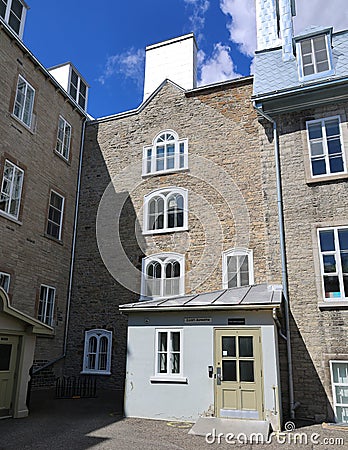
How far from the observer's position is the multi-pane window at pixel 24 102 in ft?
47.5

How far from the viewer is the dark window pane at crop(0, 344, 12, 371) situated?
9656mm

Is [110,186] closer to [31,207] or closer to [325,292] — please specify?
[31,207]

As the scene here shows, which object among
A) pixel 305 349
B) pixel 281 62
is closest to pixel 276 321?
pixel 305 349

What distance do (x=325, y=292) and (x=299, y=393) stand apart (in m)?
2.81

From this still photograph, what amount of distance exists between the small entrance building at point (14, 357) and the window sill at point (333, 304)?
25.4 ft

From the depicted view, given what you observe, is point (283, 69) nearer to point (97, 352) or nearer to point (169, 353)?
point (169, 353)

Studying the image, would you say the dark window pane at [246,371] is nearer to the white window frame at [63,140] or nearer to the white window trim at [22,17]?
the white window frame at [63,140]

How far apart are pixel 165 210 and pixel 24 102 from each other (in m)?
6.76

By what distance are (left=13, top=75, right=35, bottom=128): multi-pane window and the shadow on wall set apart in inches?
145

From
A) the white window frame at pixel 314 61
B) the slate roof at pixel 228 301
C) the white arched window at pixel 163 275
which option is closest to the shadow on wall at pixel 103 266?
the white arched window at pixel 163 275

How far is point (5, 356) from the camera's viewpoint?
9758mm

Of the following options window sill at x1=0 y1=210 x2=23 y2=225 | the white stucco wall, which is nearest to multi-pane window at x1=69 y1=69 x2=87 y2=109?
window sill at x1=0 y1=210 x2=23 y2=225

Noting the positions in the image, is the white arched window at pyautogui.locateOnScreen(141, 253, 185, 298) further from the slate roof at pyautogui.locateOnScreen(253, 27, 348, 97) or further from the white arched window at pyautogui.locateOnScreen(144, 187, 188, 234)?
the slate roof at pyautogui.locateOnScreen(253, 27, 348, 97)

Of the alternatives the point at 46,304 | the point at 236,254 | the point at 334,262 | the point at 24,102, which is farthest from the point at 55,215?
the point at 334,262
